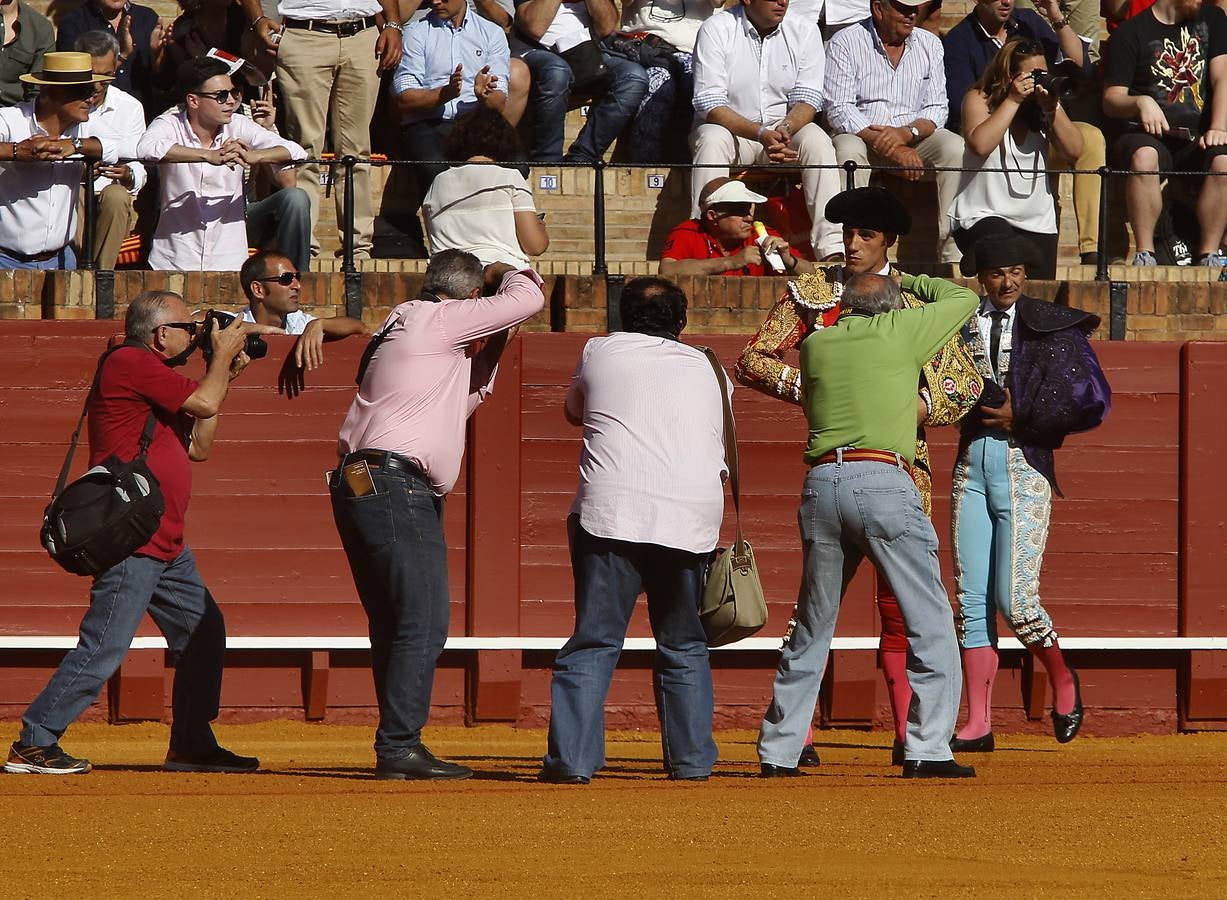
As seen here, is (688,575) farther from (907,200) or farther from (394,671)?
(907,200)

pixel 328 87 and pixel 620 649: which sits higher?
pixel 328 87

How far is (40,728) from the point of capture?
20.2 ft

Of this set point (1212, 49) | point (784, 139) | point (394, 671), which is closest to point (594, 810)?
point (394, 671)

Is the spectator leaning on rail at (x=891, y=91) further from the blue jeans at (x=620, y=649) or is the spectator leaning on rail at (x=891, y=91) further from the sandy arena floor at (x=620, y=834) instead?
the blue jeans at (x=620, y=649)

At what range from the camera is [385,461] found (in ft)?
19.4

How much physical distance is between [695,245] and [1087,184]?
2428mm

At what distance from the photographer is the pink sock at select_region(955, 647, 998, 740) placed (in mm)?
7039

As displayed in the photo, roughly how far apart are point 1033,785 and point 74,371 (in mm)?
4483

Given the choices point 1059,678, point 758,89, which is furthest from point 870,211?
point 758,89

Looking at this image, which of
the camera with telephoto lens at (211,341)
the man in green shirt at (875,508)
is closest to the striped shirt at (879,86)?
the man in green shirt at (875,508)

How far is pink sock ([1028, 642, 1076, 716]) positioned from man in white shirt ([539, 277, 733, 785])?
161cm

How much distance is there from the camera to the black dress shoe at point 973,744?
23.5 feet

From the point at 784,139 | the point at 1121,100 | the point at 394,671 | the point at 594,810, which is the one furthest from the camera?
the point at 1121,100

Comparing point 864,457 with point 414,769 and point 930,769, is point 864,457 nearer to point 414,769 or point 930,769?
point 930,769
